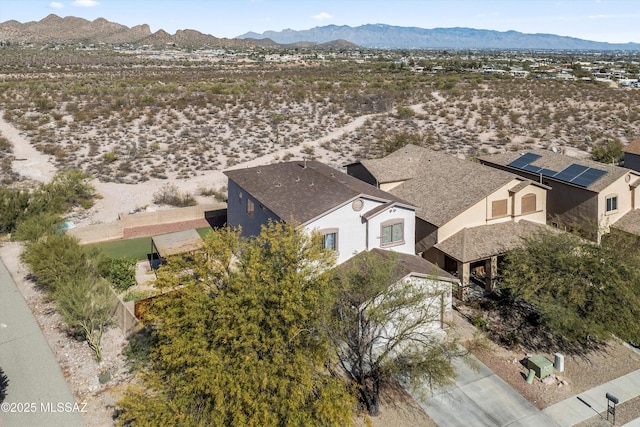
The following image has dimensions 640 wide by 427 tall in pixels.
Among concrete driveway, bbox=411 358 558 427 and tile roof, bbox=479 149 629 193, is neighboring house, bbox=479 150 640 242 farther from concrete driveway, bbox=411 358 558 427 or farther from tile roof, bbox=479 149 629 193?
concrete driveway, bbox=411 358 558 427

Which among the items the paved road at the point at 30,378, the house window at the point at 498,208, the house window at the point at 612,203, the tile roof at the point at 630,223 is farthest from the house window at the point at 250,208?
the tile roof at the point at 630,223

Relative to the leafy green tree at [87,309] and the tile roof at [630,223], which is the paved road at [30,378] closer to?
the leafy green tree at [87,309]

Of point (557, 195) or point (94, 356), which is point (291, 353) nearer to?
point (94, 356)

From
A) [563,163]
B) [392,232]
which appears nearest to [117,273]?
[392,232]

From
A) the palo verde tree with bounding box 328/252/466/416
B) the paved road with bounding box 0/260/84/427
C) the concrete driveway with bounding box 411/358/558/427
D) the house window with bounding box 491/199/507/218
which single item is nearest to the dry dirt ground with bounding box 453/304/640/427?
the concrete driveway with bounding box 411/358/558/427

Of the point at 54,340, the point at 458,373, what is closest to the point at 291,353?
the point at 458,373

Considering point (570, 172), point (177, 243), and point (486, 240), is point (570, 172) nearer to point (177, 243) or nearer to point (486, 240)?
point (486, 240)
